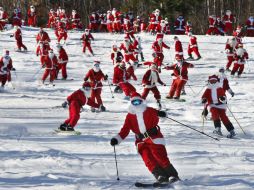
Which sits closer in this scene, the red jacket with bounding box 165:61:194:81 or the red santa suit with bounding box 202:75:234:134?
the red santa suit with bounding box 202:75:234:134

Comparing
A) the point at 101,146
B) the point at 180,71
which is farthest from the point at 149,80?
the point at 101,146

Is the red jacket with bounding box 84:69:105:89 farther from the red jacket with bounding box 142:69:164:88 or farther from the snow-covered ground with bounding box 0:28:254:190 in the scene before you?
the red jacket with bounding box 142:69:164:88

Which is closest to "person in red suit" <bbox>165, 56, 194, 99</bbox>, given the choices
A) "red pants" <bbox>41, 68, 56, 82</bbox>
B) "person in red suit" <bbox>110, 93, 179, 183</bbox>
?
"red pants" <bbox>41, 68, 56, 82</bbox>

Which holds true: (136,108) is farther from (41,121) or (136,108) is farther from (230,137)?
(41,121)

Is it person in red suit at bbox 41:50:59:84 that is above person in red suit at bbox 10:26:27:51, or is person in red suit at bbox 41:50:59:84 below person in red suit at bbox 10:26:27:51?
below

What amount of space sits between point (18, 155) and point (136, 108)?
8.62 ft

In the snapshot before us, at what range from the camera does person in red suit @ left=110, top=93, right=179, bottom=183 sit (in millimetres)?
7461

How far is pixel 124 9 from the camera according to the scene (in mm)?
44156

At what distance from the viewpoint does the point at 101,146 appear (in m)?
10.2

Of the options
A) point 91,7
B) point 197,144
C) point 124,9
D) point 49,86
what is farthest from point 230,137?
point 91,7

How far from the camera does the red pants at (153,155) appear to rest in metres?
7.49

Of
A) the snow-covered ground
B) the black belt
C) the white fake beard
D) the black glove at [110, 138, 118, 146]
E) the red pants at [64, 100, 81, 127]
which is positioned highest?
the white fake beard

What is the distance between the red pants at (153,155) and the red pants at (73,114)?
13.0ft

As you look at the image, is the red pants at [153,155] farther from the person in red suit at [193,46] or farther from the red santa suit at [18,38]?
the red santa suit at [18,38]
